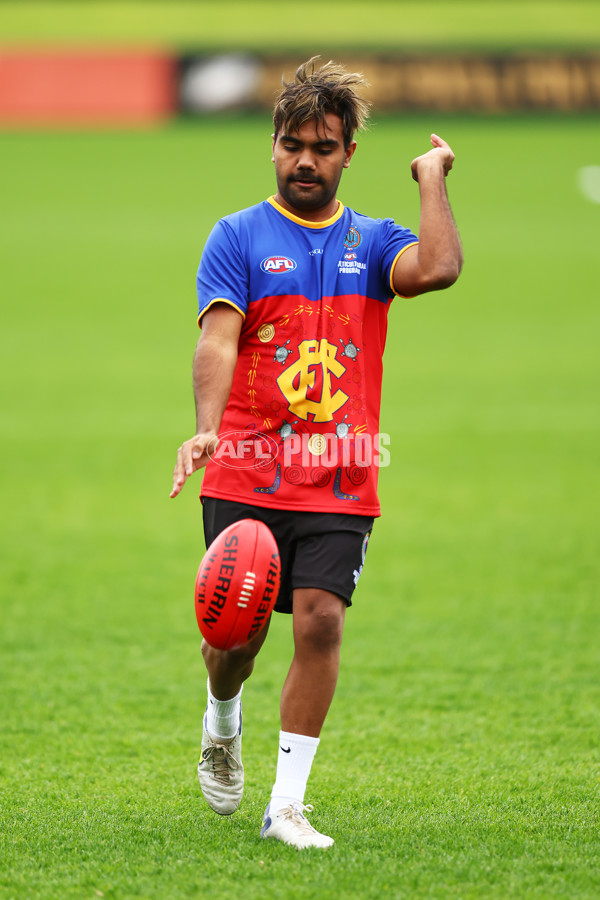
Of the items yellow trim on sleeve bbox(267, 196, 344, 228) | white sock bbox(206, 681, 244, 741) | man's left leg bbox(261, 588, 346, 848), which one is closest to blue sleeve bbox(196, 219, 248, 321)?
yellow trim on sleeve bbox(267, 196, 344, 228)

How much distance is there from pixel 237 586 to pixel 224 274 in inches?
40.2

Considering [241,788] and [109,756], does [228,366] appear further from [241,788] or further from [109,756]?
[109,756]

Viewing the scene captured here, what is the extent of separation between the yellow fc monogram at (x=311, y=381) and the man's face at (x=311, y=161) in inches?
19.1

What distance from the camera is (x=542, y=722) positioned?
5320 mm

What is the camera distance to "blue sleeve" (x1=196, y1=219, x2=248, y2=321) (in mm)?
3855

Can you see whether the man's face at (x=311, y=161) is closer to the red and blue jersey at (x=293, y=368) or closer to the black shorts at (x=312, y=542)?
the red and blue jersey at (x=293, y=368)

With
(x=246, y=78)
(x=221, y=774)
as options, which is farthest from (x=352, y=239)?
(x=246, y=78)

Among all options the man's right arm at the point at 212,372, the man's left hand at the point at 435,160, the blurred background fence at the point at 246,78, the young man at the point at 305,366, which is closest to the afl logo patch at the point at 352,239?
the young man at the point at 305,366

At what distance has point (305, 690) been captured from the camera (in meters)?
3.83

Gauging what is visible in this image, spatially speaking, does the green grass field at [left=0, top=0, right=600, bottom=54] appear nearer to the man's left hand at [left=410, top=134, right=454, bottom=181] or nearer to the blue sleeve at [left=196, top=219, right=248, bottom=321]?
the man's left hand at [left=410, top=134, right=454, bottom=181]

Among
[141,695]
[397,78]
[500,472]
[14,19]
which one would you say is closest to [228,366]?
[141,695]

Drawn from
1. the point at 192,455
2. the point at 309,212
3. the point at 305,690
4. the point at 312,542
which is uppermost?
the point at 309,212

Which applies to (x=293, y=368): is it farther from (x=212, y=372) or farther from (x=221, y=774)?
(x=221, y=774)

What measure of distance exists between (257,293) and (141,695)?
254 cm
